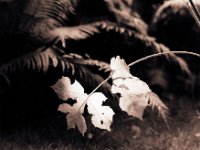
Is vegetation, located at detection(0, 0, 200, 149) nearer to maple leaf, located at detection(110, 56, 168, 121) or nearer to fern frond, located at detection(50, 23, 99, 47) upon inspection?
fern frond, located at detection(50, 23, 99, 47)

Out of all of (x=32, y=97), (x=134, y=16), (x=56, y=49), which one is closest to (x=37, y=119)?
(x=32, y=97)

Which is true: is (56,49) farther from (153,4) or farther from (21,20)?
(153,4)

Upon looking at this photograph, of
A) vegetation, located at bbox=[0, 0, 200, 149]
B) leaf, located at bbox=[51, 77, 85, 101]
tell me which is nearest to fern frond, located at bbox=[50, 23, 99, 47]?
vegetation, located at bbox=[0, 0, 200, 149]

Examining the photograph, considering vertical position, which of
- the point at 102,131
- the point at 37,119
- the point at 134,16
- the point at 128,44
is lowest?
the point at 37,119

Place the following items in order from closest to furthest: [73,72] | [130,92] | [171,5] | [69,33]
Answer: [130,92]
[73,72]
[69,33]
[171,5]

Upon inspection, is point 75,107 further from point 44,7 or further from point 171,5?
point 171,5

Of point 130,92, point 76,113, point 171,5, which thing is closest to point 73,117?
point 76,113
